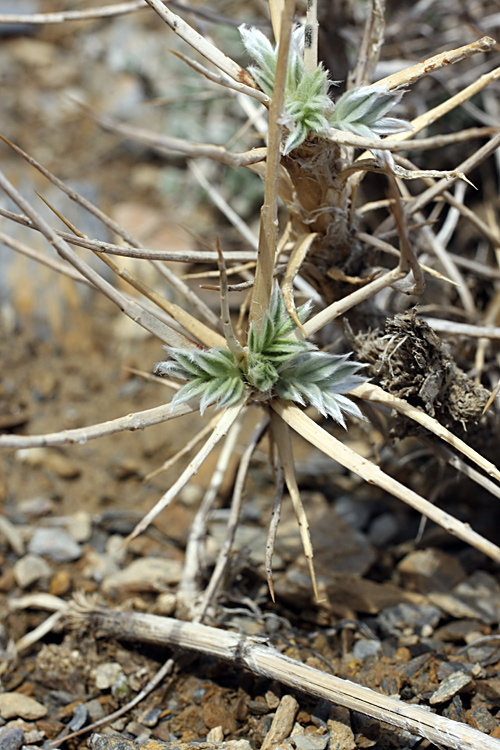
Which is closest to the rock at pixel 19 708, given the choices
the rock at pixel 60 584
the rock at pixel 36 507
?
the rock at pixel 60 584

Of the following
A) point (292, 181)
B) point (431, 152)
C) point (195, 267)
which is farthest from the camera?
point (195, 267)

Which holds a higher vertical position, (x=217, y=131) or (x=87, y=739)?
(x=217, y=131)

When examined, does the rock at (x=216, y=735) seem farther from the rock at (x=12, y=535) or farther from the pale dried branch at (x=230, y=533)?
the rock at (x=12, y=535)

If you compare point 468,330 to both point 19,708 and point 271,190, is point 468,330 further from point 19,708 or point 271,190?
point 19,708

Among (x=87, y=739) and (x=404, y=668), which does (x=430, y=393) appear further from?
(x=87, y=739)

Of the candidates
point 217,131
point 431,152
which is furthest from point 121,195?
point 431,152

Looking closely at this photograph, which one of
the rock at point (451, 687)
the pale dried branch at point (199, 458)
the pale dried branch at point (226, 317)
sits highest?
the pale dried branch at point (226, 317)

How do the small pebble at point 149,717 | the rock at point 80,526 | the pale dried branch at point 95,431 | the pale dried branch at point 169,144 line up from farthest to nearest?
the rock at point 80,526
the small pebble at point 149,717
the pale dried branch at point 95,431
the pale dried branch at point 169,144

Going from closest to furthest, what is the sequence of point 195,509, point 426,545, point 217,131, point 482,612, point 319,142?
point 319,142 < point 482,612 < point 426,545 < point 195,509 < point 217,131
